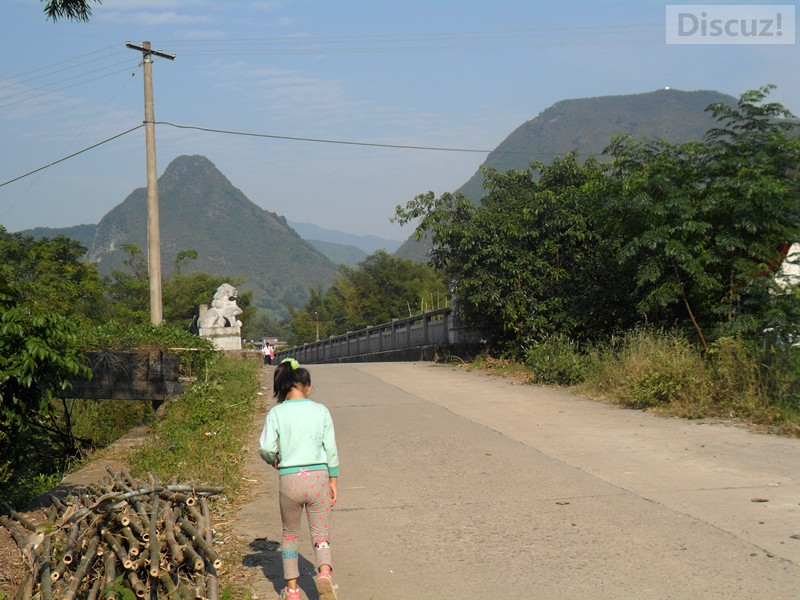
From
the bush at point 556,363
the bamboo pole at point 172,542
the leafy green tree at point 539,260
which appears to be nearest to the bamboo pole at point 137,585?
the bamboo pole at point 172,542

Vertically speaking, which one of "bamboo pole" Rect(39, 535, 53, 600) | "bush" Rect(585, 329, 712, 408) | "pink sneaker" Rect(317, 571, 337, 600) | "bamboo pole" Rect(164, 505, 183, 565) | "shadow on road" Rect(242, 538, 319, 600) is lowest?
"shadow on road" Rect(242, 538, 319, 600)

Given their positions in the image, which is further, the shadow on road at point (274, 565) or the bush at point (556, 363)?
the bush at point (556, 363)

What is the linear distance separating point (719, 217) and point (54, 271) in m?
27.3

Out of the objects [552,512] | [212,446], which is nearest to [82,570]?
[552,512]

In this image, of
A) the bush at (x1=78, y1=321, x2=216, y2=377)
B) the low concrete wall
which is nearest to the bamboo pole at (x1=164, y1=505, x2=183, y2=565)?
the bush at (x1=78, y1=321, x2=216, y2=377)

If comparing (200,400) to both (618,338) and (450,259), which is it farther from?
(450,259)

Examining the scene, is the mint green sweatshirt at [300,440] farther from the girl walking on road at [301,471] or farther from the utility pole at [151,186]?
the utility pole at [151,186]

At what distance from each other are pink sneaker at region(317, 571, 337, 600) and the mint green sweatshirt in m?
0.58

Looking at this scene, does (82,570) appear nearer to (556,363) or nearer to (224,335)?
(556,363)

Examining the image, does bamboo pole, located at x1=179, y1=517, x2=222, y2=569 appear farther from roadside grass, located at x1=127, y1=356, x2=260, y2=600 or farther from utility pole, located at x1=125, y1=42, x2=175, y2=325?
utility pole, located at x1=125, y1=42, x2=175, y2=325

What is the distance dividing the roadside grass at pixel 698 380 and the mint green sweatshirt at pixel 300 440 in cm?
655

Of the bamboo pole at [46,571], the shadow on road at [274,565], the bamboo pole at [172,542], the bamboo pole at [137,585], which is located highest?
the bamboo pole at [172,542]

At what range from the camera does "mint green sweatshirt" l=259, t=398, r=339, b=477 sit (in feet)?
16.1

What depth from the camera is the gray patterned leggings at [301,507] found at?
4.87m
